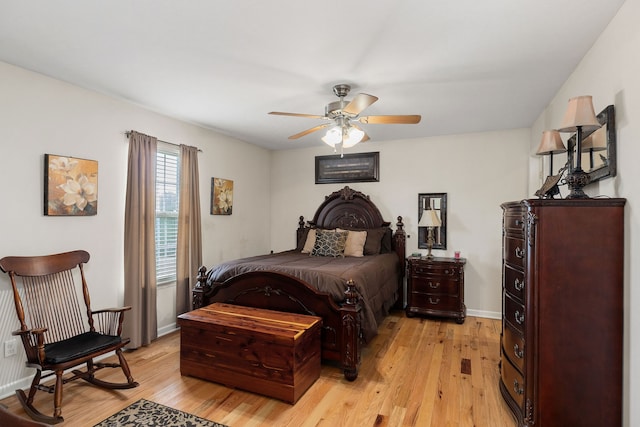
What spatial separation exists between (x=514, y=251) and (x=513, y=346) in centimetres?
65

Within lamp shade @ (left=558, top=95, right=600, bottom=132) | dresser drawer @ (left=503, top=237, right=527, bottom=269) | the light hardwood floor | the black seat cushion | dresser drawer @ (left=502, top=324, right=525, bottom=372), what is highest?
lamp shade @ (left=558, top=95, right=600, bottom=132)

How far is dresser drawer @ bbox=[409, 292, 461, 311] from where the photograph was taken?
430 cm

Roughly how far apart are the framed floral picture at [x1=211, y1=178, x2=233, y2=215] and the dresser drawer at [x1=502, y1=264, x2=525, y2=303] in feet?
11.5

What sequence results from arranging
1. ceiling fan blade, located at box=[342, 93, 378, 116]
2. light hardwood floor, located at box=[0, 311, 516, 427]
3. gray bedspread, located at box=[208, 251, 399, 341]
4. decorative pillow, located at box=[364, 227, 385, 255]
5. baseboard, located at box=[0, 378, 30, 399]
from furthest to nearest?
decorative pillow, located at box=[364, 227, 385, 255]
gray bedspread, located at box=[208, 251, 399, 341]
baseboard, located at box=[0, 378, 30, 399]
ceiling fan blade, located at box=[342, 93, 378, 116]
light hardwood floor, located at box=[0, 311, 516, 427]

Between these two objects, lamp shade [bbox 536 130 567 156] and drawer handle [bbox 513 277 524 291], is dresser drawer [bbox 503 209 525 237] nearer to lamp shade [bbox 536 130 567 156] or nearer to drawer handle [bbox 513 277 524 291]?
drawer handle [bbox 513 277 524 291]

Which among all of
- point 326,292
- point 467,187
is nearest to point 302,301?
point 326,292

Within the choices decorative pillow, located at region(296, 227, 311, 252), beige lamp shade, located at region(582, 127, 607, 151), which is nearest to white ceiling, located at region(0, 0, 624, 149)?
beige lamp shade, located at region(582, 127, 607, 151)

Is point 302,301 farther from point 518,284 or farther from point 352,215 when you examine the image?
point 352,215

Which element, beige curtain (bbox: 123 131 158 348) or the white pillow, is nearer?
beige curtain (bbox: 123 131 158 348)

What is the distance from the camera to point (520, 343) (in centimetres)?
218

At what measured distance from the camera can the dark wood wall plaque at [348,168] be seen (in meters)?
5.15

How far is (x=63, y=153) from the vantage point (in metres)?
2.89

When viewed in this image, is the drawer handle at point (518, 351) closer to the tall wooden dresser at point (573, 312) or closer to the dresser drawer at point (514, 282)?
the tall wooden dresser at point (573, 312)

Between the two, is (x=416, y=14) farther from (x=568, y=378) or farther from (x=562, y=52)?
(x=568, y=378)
